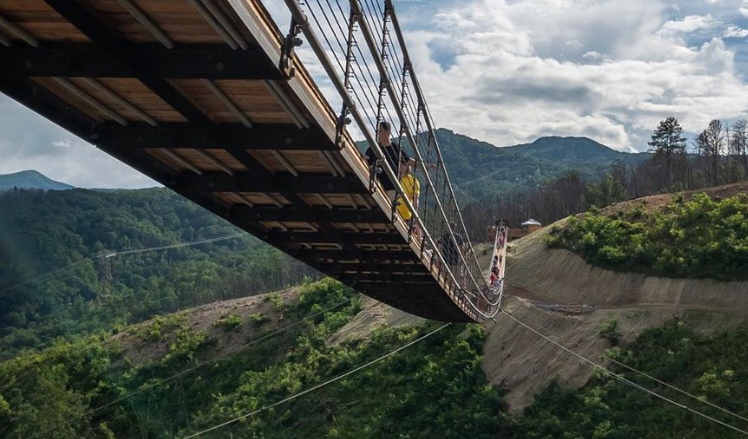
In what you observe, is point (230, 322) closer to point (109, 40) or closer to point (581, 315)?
point (581, 315)

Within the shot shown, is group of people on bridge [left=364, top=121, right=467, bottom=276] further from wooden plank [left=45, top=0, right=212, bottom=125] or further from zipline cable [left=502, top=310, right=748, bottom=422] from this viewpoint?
zipline cable [left=502, top=310, right=748, bottom=422]

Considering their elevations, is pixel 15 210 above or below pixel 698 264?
above

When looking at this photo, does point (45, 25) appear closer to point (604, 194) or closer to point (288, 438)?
point (288, 438)

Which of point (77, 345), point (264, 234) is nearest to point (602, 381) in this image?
point (264, 234)

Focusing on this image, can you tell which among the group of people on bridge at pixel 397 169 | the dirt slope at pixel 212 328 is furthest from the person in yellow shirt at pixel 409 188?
the dirt slope at pixel 212 328

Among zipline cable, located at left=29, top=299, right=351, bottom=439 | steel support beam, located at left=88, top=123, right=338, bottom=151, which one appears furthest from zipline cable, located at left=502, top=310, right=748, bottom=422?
zipline cable, located at left=29, top=299, right=351, bottom=439

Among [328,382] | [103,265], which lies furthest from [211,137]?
[103,265]

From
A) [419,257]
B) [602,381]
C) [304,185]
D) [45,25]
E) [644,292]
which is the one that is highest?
[45,25]
